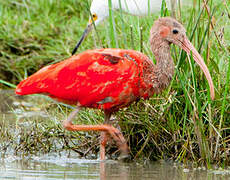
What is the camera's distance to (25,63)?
952 cm

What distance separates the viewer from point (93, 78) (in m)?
5.14

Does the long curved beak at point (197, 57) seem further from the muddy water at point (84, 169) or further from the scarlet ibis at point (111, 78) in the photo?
the muddy water at point (84, 169)

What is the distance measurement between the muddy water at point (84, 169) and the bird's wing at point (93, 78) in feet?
1.88

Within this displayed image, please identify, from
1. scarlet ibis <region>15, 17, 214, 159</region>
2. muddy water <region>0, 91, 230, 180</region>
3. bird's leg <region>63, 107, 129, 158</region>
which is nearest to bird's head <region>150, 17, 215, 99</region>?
scarlet ibis <region>15, 17, 214, 159</region>

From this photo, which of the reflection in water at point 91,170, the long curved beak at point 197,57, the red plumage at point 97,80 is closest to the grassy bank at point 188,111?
the long curved beak at point 197,57

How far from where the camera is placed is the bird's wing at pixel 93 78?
16.8ft

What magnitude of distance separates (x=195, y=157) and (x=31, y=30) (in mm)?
5834

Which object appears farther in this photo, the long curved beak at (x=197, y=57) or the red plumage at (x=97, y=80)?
the red plumage at (x=97, y=80)

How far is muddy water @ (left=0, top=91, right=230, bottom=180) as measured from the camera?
4.53 metres

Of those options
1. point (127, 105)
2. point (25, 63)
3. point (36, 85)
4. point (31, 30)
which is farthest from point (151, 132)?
point (31, 30)

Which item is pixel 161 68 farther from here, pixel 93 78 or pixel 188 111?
pixel 93 78

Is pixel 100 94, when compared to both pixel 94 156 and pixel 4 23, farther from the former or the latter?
pixel 4 23

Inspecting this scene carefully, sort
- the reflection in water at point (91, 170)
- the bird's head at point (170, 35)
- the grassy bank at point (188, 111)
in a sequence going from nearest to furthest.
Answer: the reflection in water at point (91, 170) → the grassy bank at point (188, 111) → the bird's head at point (170, 35)

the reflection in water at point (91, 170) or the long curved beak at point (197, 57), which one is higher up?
the long curved beak at point (197, 57)
